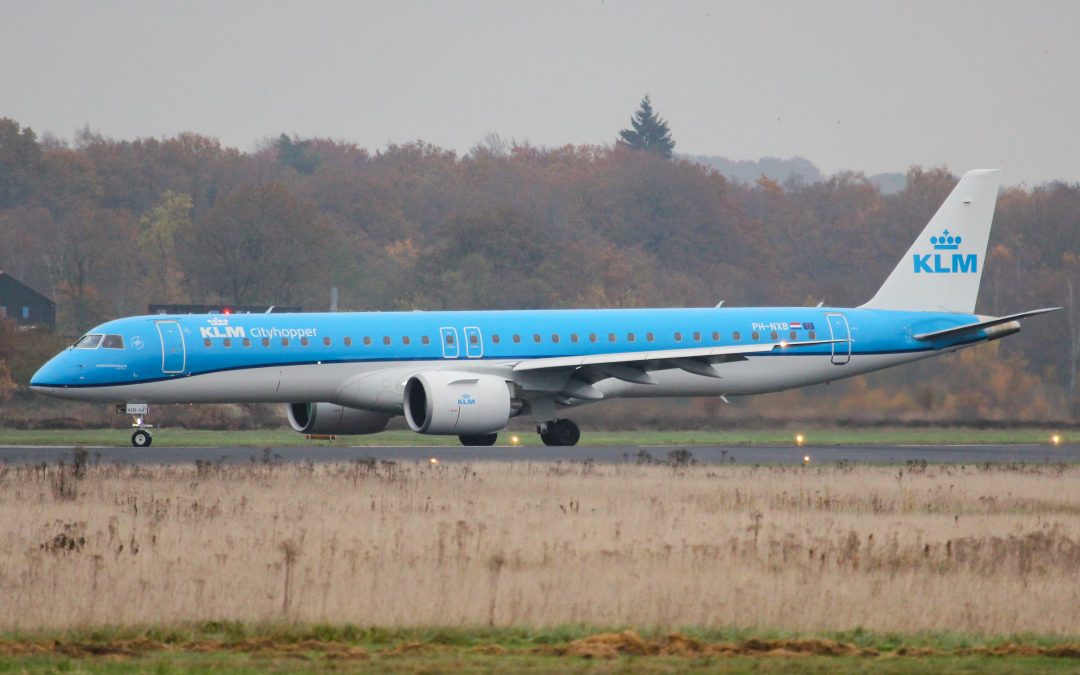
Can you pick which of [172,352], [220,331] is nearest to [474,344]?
[220,331]

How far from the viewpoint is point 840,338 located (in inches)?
1635

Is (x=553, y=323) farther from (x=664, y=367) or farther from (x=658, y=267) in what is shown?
(x=658, y=267)

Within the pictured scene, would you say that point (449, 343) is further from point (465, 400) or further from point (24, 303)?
point (24, 303)

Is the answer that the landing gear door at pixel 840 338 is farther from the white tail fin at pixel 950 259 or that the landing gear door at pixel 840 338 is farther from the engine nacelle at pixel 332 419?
the engine nacelle at pixel 332 419

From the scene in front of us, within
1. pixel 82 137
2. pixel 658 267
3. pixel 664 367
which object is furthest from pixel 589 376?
pixel 82 137

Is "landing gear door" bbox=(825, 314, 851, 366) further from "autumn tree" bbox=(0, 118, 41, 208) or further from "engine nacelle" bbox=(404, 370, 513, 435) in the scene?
"autumn tree" bbox=(0, 118, 41, 208)

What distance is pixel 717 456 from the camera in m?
35.7

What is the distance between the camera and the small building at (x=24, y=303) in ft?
269

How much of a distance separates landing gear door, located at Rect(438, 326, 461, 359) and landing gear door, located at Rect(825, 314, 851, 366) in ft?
32.0

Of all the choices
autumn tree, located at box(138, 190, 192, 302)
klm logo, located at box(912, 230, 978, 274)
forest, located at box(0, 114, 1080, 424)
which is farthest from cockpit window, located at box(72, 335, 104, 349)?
autumn tree, located at box(138, 190, 192, 302)

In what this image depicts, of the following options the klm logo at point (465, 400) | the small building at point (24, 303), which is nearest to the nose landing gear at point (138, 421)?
the klm logo at point (465, 400)

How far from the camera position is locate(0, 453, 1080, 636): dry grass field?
15250 mm

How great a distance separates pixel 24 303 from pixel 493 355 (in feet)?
166

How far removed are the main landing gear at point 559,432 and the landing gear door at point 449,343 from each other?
292 centimetres
